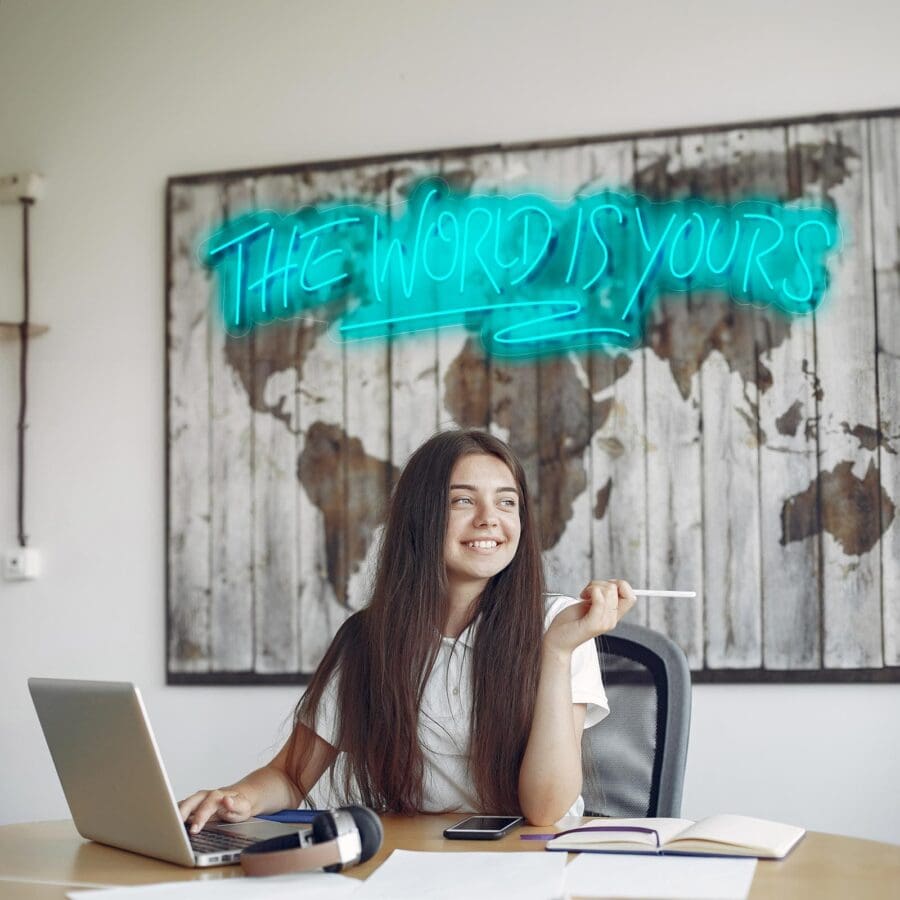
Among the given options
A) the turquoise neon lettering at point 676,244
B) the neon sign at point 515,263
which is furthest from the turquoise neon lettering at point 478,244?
the turquoise neon lettering at point 676,244

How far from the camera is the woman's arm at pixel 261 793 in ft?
5.67

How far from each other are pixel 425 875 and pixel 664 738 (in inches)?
28.7

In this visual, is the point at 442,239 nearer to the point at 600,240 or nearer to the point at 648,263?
the point at 600,240

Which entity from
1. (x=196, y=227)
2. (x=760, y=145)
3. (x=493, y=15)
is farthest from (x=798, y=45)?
(x=196, y=227)

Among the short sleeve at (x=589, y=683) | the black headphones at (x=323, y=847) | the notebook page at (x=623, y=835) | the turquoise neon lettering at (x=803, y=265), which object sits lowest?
the notebook page at (x=623, y=835)

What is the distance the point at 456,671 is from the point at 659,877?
2.53 ft

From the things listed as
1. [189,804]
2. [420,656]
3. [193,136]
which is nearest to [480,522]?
[420,656]

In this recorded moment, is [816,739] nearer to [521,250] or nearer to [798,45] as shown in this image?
[521,250]

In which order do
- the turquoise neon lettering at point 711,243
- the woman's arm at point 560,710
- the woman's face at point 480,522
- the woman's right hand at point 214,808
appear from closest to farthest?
the woman's right hand at point 214,808, the woman's arm at point 560,710, the woman's face at point 480,522, the turquoise neon lettering at point 711,243

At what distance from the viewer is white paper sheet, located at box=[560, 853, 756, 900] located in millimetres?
1279

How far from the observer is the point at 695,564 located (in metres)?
2.99

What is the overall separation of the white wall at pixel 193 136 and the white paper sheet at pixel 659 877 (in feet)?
5.27

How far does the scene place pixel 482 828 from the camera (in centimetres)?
164

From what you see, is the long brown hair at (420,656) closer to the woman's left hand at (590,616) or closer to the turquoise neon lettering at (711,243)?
the woman's left hand at (590,616)
